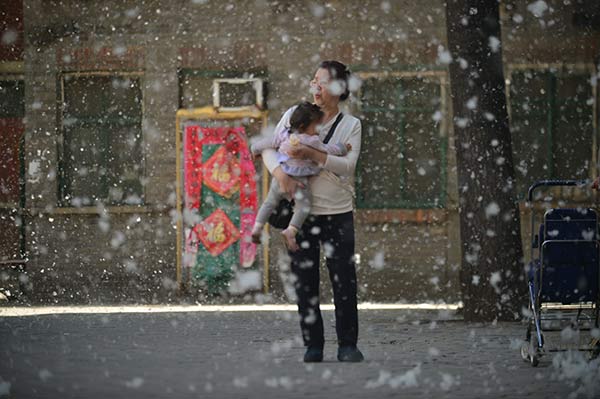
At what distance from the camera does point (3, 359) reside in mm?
10633

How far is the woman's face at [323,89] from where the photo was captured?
977 cm

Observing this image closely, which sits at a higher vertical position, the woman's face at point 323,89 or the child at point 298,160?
the woman's face at point 323,89

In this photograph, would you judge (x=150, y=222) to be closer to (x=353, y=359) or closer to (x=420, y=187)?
(x=420, y=187)

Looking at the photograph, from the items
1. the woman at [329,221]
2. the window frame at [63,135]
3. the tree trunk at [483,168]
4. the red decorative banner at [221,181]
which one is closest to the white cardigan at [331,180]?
the woman at [329,221]

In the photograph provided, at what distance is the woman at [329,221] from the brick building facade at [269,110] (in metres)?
9.58

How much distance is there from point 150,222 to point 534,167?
216 inches

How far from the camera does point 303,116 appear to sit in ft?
31.5

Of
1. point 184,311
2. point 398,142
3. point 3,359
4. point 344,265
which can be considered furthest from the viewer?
point 398,142

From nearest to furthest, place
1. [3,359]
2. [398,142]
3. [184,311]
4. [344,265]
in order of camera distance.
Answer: [344,265]
[3,359]
[184,311]
[398,142]

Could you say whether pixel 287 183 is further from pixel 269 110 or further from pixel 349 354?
pixel 269 110

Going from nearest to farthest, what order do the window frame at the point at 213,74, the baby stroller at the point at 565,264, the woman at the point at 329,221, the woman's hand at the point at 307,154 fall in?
1. the woman's hand at the point at 307,154
2. the woman at the point at 329,221
3. the baby stroller at the point at 565,264
4. the window frame at the point at 213,74

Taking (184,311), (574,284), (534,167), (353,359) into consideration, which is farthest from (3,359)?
(534,167)

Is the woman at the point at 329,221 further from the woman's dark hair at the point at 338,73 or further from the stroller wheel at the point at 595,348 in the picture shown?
the stroller wheel at the point at 595,348

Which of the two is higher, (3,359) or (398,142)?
(398,142)
